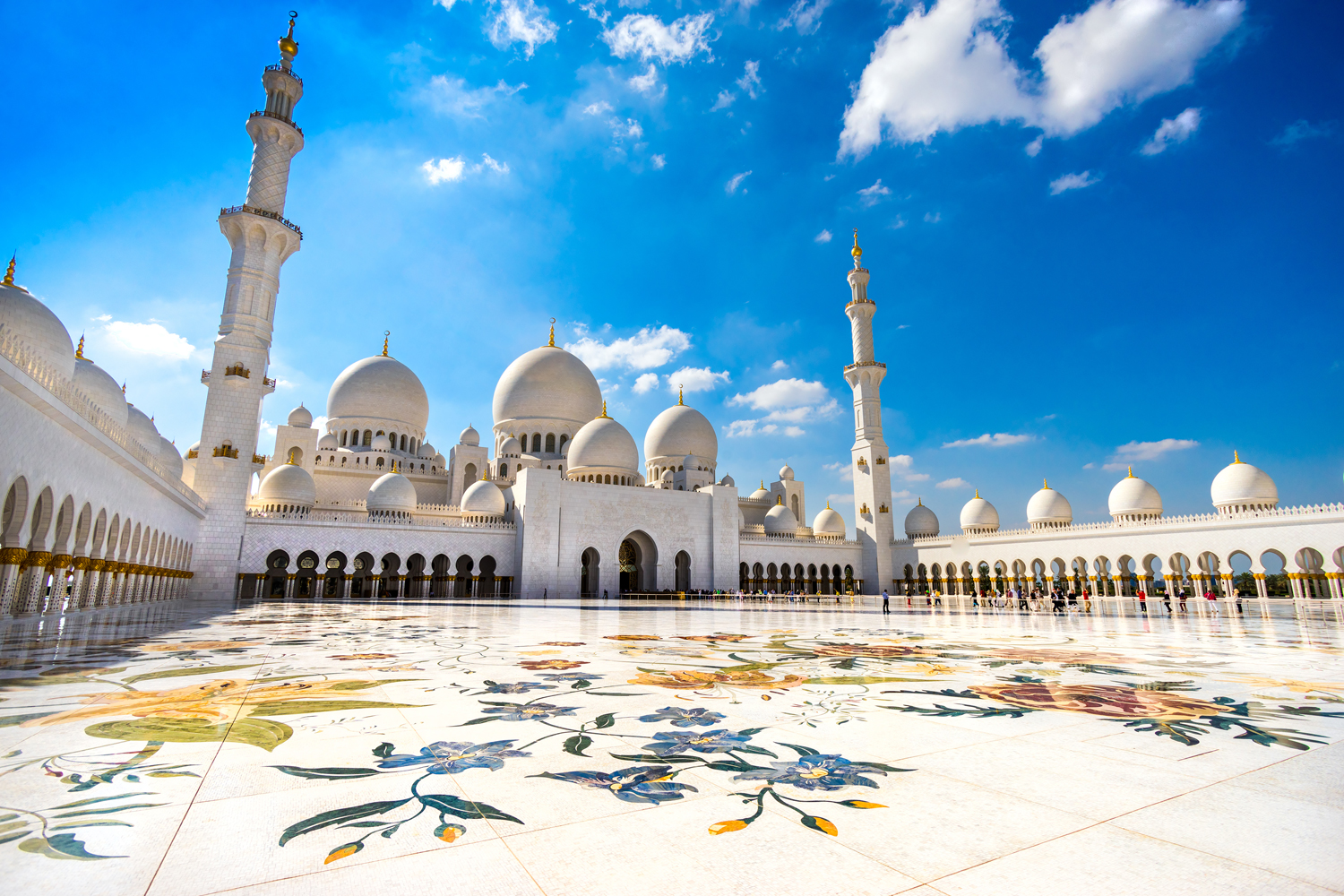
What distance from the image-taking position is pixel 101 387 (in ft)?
59.2

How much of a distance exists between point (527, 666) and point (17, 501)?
9.68m

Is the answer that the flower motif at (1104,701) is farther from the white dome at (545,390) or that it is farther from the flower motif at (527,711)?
the white dome at (545,390)

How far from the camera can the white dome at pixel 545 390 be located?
32.5m

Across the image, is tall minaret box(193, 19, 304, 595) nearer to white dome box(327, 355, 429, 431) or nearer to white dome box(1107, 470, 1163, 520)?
white dome box(327, 355, 429, 431)

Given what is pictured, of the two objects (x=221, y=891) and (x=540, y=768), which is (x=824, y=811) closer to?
(x=540, y=768)

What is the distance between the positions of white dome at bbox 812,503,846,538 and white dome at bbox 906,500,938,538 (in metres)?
3.54

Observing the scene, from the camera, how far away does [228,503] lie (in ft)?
69.2

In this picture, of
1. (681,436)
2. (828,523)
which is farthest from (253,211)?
(828,523)

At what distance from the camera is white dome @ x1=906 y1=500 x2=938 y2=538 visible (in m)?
35.6

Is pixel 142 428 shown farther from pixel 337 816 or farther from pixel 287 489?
pixel 337 816

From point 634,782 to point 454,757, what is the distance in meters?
0.73

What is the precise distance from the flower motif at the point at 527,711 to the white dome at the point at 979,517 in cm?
3361

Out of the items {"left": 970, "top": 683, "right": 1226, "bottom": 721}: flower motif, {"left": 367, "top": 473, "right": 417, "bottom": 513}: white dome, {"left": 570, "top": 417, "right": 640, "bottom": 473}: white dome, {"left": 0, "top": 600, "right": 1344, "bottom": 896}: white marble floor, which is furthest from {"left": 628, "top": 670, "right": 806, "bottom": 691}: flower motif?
{"left": 570, "top": 417, "right": 640, "bottom": 473}: white dome

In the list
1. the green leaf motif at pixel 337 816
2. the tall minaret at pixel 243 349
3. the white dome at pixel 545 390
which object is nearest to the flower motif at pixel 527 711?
the green leaf motif at pixel 337 816
